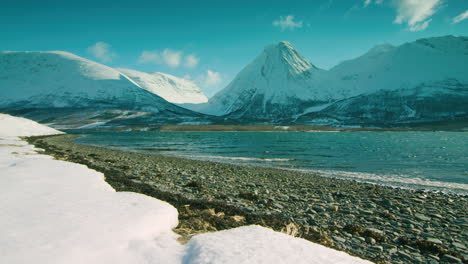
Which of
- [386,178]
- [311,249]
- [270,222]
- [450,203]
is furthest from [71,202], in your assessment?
[386,178]

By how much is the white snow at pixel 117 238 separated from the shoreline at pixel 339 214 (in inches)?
52.8

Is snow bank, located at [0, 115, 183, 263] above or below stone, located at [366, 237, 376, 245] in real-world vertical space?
above

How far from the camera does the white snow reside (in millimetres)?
5805

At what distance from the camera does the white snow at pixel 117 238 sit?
5.80 meters

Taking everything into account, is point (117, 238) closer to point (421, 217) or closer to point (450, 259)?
point (450, 259)

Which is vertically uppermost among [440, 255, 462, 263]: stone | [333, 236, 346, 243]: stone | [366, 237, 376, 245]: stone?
[333, 236, 346, 243]: stone

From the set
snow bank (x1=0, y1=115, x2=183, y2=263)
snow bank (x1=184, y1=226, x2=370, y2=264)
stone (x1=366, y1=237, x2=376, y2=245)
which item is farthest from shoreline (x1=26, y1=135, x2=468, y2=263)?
snow bank (x1=184, y1=226, x2=370, y2=264)

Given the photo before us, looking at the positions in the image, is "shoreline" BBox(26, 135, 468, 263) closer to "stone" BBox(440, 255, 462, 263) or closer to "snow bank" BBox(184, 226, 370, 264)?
"stone" BBox(440, 255, 462, 263)

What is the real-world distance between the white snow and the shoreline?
4.40ft

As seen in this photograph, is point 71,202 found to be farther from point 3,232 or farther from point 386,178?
point 386,178

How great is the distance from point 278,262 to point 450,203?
16841 millimetres

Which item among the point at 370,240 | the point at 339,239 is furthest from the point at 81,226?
the point at 370,240

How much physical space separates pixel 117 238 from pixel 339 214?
10785mm

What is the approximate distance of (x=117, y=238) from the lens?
6.71 meters
